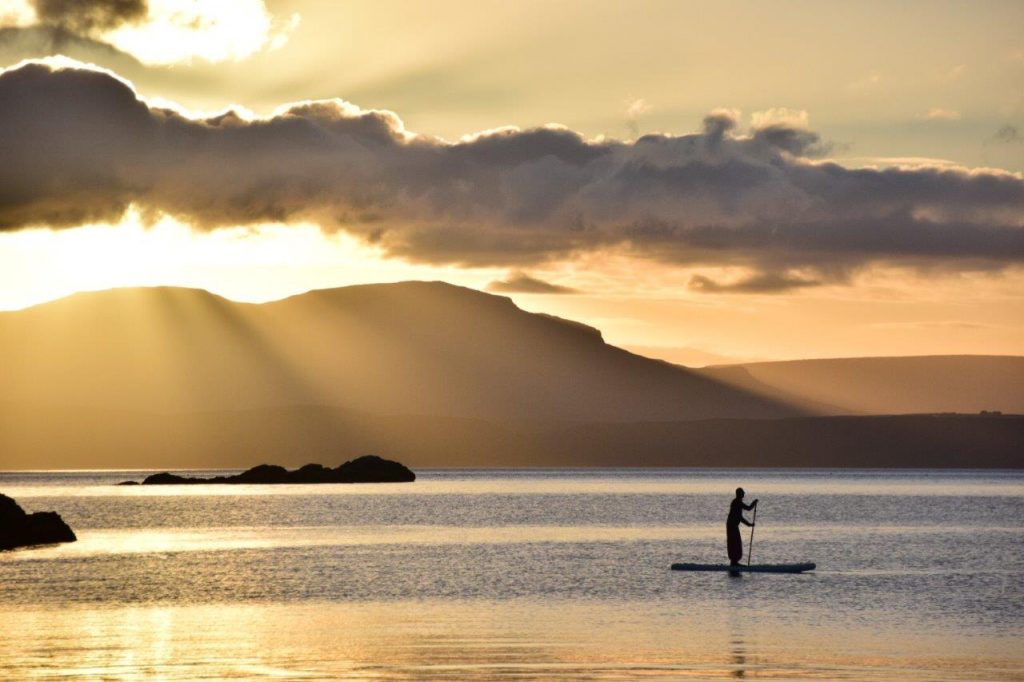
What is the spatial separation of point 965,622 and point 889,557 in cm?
3041

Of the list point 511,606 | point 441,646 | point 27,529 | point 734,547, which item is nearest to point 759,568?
point 734,547

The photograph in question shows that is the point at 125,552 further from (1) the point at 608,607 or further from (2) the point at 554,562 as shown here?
(1) the point at 608,607

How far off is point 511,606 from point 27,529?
49381mm

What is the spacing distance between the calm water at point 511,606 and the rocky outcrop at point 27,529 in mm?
1864

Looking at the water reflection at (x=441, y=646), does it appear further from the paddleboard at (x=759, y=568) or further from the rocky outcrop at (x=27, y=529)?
the rocky outcrop at (x=27, y=529)

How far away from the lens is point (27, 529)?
298 ft

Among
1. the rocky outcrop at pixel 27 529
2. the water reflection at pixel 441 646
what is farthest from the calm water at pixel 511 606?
the rocky outcrop at pixel 27 529

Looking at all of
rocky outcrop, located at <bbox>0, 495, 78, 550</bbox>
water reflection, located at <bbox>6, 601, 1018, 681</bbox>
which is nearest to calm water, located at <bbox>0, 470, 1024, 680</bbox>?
water reflection, located at <bbox>6, 601, 1018, 681</bbox>

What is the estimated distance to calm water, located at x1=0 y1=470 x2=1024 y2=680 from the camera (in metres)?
36.2

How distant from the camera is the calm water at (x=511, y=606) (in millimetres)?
36250

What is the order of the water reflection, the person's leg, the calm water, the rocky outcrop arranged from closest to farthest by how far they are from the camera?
the water reflection, the calm water, the person's leg, the rocky outcrop

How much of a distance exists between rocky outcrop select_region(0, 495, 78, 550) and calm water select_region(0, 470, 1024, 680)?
1.86 meters

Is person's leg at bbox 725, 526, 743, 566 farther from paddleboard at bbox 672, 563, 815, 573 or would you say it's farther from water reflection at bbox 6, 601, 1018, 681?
water reflection at bbox 6, 601, 1018, 681

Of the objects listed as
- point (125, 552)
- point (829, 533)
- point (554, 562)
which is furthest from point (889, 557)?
point (125, 552)
